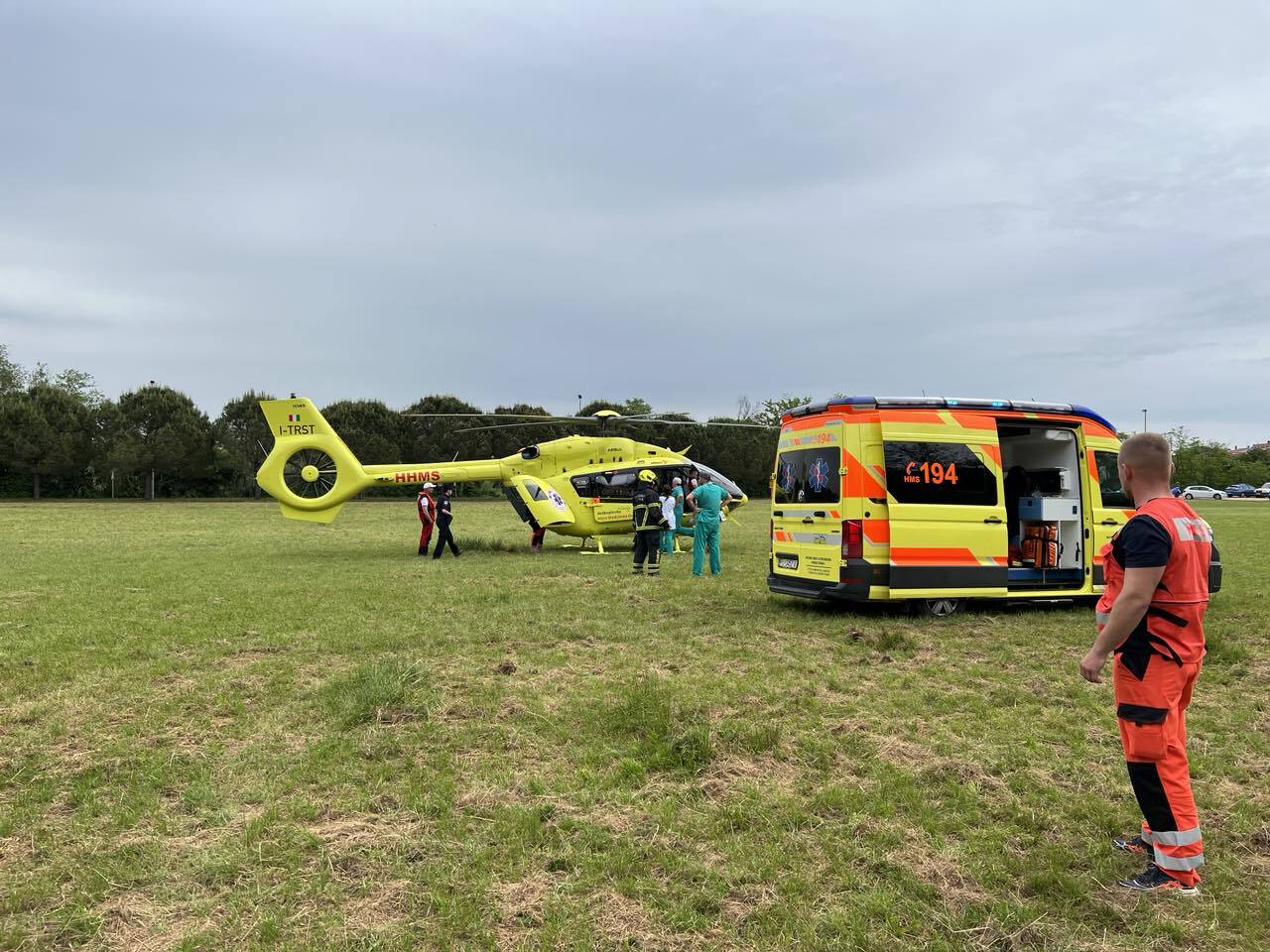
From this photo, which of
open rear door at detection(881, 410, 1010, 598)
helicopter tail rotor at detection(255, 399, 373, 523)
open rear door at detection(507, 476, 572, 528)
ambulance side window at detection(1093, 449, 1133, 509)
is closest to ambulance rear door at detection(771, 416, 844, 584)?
open rear door at detection(881, 410, 1010, 598)

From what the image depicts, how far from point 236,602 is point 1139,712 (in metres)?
10.4

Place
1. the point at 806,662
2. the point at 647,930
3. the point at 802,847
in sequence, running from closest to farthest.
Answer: the point at 647,930
the point at 802,847
the point at 806,662

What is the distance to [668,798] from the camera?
411cm

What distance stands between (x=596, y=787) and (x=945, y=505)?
621 centimetres

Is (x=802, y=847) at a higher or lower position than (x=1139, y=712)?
lower

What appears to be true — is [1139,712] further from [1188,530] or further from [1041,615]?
[1041,615]

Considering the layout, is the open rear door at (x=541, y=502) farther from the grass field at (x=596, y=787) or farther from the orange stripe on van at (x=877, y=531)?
the orange stripe on van at (x=877, y=531)

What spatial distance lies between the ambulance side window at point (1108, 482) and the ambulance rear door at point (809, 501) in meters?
3.51

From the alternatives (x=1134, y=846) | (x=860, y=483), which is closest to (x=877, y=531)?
(x=860, y=483)

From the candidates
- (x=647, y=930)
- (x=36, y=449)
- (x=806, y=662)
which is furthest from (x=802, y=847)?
(x=36, y=449)

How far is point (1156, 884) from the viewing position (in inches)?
127

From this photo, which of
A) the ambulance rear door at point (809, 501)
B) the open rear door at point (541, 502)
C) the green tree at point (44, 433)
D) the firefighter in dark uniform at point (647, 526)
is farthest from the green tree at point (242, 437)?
the ambulance rear door at point (809, 501)

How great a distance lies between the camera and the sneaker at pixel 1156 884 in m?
3.16

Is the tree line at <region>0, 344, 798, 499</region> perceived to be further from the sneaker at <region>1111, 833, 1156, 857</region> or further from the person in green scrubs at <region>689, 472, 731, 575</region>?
the sneaker at <region>1111, 833, 1156, 857</region>
